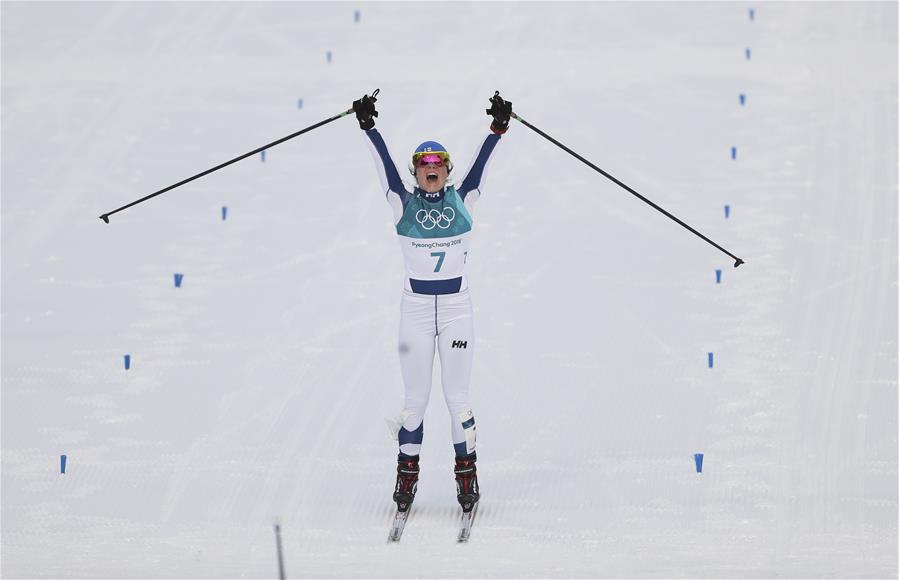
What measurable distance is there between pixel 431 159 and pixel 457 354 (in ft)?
3.34

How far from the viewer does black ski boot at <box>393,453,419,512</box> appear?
8742 mm

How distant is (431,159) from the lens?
8.48m

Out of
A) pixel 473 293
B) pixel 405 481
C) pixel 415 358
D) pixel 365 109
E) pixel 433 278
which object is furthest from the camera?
pixel 473 293

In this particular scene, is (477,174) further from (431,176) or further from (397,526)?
(397,526)

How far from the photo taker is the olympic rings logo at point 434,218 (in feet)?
27.7

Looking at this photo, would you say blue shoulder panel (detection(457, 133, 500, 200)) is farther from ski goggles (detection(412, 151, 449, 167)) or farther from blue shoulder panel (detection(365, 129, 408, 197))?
blue shoulder panel (detection(365, 129, 408, 197))

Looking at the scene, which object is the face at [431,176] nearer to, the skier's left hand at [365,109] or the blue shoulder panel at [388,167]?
the blue shoulder panel at [388,167]

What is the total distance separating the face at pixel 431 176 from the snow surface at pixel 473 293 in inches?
69.0

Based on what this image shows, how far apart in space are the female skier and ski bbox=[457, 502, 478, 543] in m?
0.04

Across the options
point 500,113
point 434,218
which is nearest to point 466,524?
point 434,218

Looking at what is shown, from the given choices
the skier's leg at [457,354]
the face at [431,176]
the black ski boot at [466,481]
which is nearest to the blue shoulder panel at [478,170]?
the face at [431,176]

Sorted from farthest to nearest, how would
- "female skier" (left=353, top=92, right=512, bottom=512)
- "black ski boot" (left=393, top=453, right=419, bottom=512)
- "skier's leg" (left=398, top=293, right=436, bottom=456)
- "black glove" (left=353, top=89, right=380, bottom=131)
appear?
1. "black ski boot" (left=393, top=453, right=419, bottom=512)
2. "skier's leg" (left=398, top=293, right=436, bottom=456)
3. "female skier" (left=353, top=92, right=512, bottom=512)
4. "black glove" (left=353, top=89, right=380, bottom=131)

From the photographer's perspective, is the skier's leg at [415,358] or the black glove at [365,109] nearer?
the black glove at [365,109]

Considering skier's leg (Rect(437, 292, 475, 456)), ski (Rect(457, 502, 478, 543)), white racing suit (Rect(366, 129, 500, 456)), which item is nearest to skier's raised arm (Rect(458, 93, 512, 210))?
white racing suit (Rect(366, 129, 500, 456))
